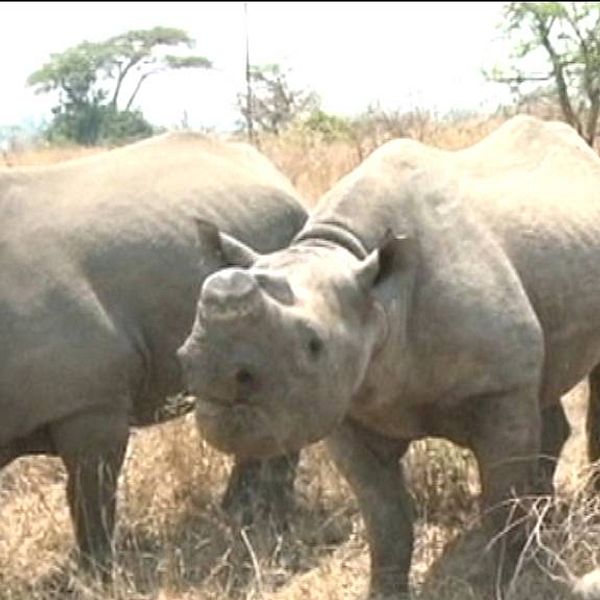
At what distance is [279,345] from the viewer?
397cm

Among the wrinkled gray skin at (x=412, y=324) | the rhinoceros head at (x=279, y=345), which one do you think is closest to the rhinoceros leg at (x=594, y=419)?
the wrinkled gray skin at (x=412, y=324)

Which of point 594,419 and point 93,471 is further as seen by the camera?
point 594,419

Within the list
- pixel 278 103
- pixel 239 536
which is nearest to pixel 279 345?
pixel 239 536

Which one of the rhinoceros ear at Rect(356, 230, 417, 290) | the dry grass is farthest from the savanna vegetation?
the rhinoceros ear at Rect(356, 230, 417, 290)

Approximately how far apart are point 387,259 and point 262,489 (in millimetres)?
2272

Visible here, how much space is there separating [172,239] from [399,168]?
132cm

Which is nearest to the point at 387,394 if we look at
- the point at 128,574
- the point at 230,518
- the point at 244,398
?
the point at 244,398

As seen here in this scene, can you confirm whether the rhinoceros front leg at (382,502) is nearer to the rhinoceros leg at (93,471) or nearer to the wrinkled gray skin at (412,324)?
the wrinkled gray skin at (412,324)

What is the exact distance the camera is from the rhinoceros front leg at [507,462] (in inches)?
197

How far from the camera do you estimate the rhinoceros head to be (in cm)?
390

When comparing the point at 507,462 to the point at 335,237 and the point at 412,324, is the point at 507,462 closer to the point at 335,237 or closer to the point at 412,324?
the point at 412,324

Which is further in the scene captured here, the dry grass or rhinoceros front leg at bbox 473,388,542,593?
the dry grass

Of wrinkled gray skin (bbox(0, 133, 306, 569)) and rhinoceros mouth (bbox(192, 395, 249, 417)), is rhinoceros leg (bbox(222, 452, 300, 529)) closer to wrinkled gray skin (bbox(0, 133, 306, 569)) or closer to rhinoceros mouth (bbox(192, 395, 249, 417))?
wrinkled gray skin (bbox(0, 133, 306, 569))

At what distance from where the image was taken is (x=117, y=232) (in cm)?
604
